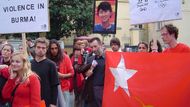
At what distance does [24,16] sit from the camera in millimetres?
7602

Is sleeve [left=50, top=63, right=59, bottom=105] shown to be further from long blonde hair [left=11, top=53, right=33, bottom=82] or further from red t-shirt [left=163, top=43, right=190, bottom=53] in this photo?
red t-shirt [left=163, top=43, right=190, bottom=53]

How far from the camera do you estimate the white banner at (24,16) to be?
744 cm

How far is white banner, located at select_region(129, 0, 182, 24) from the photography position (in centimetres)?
754

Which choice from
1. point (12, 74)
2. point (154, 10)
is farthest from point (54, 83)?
point (154, 10)

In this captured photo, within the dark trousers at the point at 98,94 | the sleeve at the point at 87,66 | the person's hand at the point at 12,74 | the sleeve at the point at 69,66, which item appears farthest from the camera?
the sleeve at the point at 69,66

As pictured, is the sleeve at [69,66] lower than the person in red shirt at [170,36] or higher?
lower

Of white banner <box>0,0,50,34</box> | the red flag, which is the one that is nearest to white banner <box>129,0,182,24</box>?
the red flag

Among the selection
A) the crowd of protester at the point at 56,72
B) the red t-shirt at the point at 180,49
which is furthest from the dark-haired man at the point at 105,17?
the red t-shirt at the point at 180,49

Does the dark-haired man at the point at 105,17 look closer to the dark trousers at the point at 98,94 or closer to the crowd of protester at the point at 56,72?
the crowd of protester at the point at 56,72

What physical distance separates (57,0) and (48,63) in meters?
24.3

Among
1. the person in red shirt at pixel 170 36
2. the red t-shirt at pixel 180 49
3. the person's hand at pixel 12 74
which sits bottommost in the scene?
the person's hand at pixel 12 74

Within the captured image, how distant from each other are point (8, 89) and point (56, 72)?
1460 mm

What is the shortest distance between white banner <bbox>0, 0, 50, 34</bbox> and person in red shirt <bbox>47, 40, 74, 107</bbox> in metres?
0.77

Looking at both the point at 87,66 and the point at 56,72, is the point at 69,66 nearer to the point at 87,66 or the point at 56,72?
the point at 87,66
